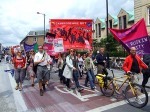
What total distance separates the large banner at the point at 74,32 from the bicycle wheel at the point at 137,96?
23.0 feet

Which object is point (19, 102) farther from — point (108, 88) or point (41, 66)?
point (108, 88)

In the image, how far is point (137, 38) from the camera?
373 inches

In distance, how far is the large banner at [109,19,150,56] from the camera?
30.7ft

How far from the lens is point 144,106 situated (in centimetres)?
823

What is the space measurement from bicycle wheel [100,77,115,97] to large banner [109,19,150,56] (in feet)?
4.18

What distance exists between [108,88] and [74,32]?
6.10 meters

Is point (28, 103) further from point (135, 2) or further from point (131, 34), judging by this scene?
point (135, 2)

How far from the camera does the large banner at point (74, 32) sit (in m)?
15.5

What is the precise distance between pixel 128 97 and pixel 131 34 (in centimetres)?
204

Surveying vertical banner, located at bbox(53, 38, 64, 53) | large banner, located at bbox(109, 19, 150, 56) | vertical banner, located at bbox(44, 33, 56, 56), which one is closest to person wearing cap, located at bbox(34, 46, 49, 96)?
large banner, located at bbox(109, 19, 150, 56)

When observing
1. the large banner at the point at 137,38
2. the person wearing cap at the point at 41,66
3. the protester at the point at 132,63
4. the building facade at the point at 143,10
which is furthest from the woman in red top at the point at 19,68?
the building facade at the point at 143,10

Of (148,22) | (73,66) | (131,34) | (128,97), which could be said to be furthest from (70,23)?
(148,22)

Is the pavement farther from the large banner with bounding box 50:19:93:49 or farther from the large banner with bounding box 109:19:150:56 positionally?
the large banner with bounding box 50:19:93:49

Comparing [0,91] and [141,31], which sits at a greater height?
[141,31]
